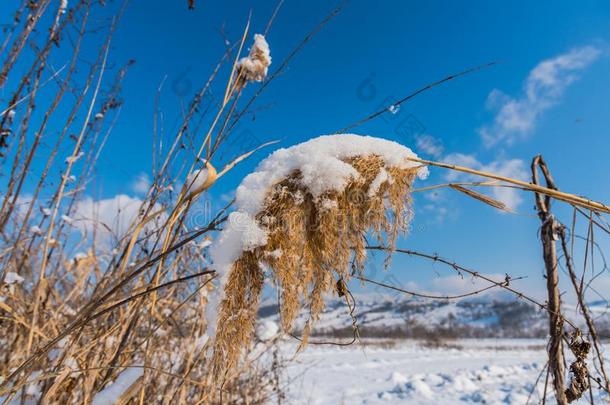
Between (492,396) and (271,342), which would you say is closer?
(271,342)

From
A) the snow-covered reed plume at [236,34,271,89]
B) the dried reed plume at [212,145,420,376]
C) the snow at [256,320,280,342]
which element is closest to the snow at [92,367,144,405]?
the dried reed plume at [212,145,420,376]

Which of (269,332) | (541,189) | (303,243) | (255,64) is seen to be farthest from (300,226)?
(269,332)

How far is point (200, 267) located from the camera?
2479 millimetres

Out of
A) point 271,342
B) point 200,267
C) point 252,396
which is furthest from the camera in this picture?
point 252,396

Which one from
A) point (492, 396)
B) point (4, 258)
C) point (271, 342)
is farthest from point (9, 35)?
point (492, 396)

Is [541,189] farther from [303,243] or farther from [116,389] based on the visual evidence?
[116,389]

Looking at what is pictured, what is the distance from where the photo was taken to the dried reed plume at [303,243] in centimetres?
78

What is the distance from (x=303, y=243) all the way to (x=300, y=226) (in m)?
0.04

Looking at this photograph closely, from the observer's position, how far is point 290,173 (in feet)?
2.71

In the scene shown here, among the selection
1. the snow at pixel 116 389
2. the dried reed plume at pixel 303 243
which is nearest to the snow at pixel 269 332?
the snow at pixel 116 389

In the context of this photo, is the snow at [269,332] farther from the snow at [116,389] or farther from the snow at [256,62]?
the snow at [256,62]

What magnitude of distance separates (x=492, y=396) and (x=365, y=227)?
272 inches

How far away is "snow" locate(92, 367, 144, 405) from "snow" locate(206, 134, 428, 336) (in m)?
0.67

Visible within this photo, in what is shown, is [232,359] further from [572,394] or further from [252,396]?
[252,396]
